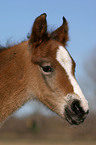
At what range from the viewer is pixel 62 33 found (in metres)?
6.89

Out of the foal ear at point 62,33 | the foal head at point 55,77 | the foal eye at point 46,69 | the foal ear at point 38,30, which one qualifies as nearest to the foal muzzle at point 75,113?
the foal head at point 55,77

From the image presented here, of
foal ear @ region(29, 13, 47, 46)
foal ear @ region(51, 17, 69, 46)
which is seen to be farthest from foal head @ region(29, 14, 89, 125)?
foal ear @ region(51, 17, 69, 46)

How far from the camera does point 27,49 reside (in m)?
6.45

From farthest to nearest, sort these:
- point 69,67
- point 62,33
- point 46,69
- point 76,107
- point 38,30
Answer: point 62,33 < point 38,30 < point 46,69 < point 69,67 < point 76,107

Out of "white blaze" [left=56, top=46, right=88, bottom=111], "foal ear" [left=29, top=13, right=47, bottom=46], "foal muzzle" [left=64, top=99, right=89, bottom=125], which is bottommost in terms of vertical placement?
"foal muzzle" [left=64, top=99, right=89, bottom=125]

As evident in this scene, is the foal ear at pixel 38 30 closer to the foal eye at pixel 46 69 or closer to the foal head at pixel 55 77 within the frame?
the foal head at pixel 55 77

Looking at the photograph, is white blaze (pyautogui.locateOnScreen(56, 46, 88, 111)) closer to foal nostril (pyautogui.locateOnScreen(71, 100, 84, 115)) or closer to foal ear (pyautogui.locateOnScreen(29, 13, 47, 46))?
foal nostril (pyautogui.locateOnScreen(71, 100, 84, 115))

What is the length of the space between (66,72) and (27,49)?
1154 millimetres

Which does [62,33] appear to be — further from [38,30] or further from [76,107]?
[76,107]

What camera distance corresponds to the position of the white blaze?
5594mm

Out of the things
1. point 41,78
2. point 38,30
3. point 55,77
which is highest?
point 38,30

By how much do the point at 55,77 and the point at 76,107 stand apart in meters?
0.77

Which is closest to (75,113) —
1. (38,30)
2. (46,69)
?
(46,69)

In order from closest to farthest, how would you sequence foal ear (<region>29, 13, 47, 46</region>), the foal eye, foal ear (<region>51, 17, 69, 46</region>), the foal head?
the foal head, the foal eye, foal ear (<region>29, 13, 47, 46</region>), foal ear (<region>51, 17, 69, 46</region>)
